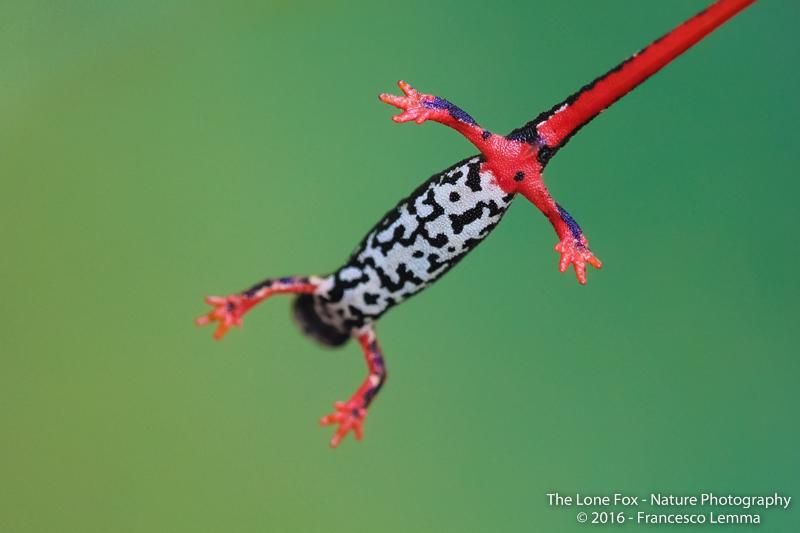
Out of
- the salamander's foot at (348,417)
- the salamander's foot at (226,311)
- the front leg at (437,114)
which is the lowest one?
the salamander's foot at (348,417)

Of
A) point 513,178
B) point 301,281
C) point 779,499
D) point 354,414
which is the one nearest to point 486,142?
point 513,178

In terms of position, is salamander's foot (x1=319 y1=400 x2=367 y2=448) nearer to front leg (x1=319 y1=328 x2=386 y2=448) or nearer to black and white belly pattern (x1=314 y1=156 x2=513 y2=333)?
front leg (x1=319 y1=328 x2=386 y2=448)

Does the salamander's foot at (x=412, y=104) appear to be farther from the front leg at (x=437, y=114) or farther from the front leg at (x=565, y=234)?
the front leg at (x=565, y=234)

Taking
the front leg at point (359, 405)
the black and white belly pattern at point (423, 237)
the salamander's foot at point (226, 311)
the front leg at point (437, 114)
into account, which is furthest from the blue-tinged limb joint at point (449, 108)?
the front leg at point (359, 405)

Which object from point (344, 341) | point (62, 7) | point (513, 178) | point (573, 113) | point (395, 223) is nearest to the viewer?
point (573, 113)

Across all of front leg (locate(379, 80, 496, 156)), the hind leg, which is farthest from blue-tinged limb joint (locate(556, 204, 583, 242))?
the hind leg

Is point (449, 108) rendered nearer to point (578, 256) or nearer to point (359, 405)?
point (578, 256)

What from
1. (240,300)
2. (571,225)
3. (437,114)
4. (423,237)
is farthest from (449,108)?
(240,300)

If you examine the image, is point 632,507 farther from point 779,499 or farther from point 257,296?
point 257,296
